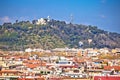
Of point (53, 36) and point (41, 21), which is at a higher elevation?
point (41, 21)

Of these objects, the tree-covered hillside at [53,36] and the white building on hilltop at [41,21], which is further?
the white building on hilltop at [41,21]

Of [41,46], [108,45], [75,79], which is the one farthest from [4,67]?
[108,45]

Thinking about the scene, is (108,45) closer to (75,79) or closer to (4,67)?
(4,67)

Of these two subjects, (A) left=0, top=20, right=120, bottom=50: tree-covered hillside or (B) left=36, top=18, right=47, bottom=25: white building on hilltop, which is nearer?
(A) left=0, top=20, right=120, bottom=50: tree-covered hillside

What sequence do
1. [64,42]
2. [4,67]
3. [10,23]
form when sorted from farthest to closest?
[10,23]
[64,42]
[4,67]

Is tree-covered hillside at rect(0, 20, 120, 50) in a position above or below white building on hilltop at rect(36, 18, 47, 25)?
below

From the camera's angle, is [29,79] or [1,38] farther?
[1,38]

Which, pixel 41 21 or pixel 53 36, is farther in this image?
pixel 41 21

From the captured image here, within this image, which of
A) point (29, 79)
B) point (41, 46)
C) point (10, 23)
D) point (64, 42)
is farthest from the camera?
point (10, 23)
